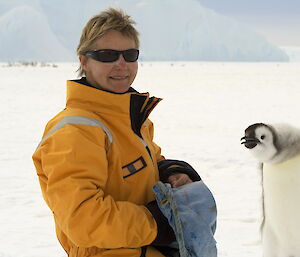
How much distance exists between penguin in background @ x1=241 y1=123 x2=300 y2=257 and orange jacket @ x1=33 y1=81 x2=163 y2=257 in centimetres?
69

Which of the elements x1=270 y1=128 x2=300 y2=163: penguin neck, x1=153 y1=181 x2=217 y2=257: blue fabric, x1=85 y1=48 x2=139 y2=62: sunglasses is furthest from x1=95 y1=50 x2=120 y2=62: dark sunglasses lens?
x1=270 y1=128 x2=300 y2=163: penguin neck

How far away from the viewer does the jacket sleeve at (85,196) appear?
1.07 m

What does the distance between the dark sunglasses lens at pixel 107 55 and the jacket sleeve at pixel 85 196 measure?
23 cm

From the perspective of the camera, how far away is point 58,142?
3.62ft

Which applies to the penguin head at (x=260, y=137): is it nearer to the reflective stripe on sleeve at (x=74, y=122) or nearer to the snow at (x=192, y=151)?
the snow at (x=192, y=151)

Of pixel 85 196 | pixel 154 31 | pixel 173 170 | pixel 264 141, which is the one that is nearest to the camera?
pixel 85 196

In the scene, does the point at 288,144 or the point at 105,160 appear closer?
the point at 105,160

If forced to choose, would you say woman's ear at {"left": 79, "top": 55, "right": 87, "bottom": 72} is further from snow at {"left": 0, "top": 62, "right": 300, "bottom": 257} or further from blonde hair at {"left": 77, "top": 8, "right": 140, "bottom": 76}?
snow at {"left": 0, "top": 62, "right": 300, "bottom": 257}

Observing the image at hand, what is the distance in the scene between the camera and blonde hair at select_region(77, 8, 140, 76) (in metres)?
1.23

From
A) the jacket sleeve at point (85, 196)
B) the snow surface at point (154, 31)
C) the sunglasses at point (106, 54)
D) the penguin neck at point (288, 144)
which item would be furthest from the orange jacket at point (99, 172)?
the snow surface at point (154, 31)

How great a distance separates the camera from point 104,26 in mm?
1221

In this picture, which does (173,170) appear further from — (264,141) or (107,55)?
(264,141)

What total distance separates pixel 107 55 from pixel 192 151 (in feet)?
12.3

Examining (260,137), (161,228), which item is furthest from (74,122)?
(260,137)
